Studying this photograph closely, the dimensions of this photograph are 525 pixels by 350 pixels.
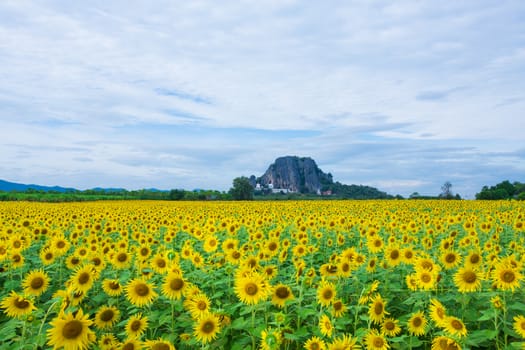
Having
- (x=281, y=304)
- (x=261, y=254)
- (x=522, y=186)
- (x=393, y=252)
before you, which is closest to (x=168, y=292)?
(x=281, y=304)

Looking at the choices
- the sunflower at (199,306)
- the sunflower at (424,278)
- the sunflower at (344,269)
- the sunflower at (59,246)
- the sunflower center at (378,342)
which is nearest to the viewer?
the sunflower center at (378,342)

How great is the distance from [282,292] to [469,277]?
2.31m

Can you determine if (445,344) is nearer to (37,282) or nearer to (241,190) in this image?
(37,282)

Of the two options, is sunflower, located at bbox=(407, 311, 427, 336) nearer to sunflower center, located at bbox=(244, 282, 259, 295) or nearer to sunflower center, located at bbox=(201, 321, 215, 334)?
sunflower center, located at bbox=(244, 282, 259, 295)

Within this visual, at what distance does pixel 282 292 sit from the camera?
4613 millimetres

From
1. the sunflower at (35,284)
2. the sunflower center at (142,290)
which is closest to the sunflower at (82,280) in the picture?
the sunflower at (35,284)

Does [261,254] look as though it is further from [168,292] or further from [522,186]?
[522,186]

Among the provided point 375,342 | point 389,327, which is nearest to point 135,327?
point 375,342

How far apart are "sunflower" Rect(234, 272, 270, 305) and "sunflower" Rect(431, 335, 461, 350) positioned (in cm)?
177

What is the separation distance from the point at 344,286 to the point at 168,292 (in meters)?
2.83

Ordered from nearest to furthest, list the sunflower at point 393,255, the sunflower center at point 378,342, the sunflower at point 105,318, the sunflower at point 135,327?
the sunflower center at point 378,342 → the sunflower at point 135,327 → the sunflower at point 105,318 → the sunflower at point 393,255

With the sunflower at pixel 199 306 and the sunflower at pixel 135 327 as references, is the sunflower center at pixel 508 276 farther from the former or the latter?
the sunflower at pixel 135 327

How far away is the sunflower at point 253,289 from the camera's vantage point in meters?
4.39

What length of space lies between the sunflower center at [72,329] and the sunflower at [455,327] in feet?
11.1
